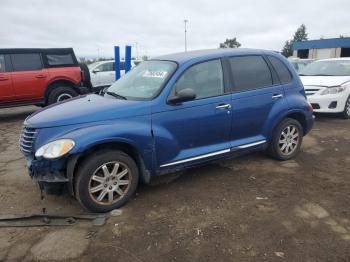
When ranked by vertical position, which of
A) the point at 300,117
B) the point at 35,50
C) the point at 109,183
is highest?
the point at 35,50

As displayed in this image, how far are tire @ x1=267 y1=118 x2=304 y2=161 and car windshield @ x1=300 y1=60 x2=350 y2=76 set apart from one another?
463 centimetres

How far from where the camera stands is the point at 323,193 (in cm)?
441

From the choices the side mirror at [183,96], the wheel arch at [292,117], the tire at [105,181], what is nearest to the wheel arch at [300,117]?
the wheel arch at [292,117]

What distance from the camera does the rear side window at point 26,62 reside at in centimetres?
933

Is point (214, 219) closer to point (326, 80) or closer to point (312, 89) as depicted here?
point (312, 89)

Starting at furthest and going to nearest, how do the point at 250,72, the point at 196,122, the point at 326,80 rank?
1. the point at 326,80
2. the point at 250,72
3. the point at 196,122

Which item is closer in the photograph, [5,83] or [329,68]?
[5,83]

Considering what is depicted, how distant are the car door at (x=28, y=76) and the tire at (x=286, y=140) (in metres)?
6.74

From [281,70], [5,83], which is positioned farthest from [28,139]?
[5,83]

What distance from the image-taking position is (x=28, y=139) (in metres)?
4.02

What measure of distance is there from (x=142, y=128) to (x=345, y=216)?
2.47m

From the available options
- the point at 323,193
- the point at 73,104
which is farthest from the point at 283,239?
the point at 73,104

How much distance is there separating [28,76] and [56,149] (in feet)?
21.4

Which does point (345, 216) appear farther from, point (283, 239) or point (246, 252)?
point (246, 252)
